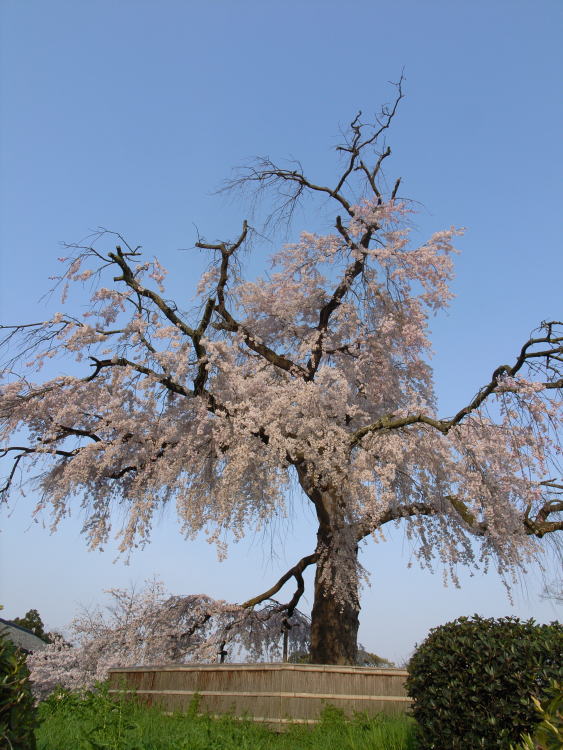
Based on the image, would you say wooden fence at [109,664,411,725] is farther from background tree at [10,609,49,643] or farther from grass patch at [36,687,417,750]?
background tree at [10,609,49,643]

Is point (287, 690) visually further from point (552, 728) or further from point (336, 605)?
point (552, 728)

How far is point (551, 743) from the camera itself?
3.89 m

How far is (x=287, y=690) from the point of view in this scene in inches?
390

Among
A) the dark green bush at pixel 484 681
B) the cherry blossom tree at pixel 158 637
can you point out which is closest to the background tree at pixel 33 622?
the cherry blossom tree at pixel 158 637

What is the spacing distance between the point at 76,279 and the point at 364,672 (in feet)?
29.2

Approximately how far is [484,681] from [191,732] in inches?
164

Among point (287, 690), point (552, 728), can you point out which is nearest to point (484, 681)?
point (552, 728)

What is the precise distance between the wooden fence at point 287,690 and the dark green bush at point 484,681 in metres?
3.13

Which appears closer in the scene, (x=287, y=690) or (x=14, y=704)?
(x=14, y=704)

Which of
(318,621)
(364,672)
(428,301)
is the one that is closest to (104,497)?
(318,621)

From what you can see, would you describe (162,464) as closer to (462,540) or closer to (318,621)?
(318,621)

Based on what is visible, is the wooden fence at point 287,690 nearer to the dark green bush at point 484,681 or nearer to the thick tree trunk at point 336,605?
the thick tree trunk at point 336,605

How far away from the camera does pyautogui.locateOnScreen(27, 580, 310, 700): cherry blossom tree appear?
15.2m

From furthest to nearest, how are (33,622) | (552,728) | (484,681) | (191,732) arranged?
(33,622) → (191,732) → (484,681) → (552,728)
